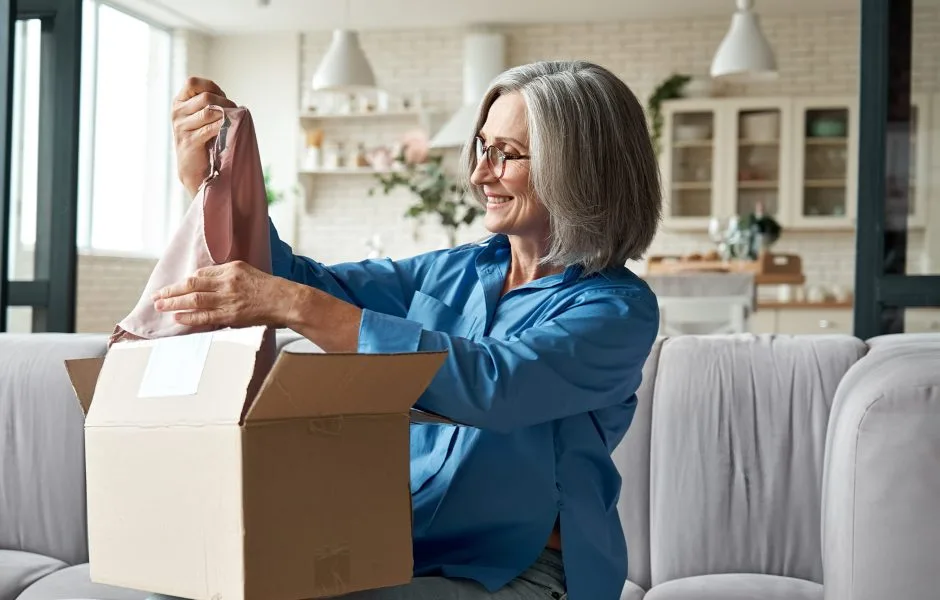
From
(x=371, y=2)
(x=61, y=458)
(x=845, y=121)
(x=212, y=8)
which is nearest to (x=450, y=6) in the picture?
(x=371, y=2)

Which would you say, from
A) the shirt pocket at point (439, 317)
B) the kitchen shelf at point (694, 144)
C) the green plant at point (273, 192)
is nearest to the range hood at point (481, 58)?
the green plant at point (273, 192)

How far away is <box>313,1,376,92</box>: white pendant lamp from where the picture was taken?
19.4 ft

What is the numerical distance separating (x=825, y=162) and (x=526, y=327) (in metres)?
6.91

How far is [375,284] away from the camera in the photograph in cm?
167

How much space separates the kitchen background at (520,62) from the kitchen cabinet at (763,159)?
0.01 m

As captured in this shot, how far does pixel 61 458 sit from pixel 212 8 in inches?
252

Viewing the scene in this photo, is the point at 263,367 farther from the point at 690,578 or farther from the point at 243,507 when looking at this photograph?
the point at 690,578

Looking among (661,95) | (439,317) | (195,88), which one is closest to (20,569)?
(439,317)

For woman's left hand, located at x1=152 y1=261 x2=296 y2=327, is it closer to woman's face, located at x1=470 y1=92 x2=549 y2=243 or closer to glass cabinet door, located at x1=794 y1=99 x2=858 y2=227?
woman's face, located at x1=470 y1=92 x2=549 y2=243

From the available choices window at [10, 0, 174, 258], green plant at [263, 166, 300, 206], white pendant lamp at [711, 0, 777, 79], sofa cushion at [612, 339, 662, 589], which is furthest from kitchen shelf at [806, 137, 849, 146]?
sofa cushion at [612, 339, 662, 589]

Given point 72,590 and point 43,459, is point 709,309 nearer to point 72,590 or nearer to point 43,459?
point 43,459

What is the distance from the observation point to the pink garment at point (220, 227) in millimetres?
1248

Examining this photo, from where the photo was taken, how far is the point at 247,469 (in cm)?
101

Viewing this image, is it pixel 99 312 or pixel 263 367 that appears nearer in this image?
pixel 263 367
